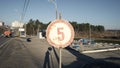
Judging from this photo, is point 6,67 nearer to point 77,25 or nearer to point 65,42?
point 65,42

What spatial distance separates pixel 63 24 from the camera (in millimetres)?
5145

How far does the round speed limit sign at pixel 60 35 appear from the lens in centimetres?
506

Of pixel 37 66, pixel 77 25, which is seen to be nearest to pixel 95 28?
pixel 77 25

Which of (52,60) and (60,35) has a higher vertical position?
(60,35)

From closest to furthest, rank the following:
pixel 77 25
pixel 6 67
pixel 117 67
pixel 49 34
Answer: pixel 117 67 < pixel 49 34 < pixel 6 67 < pixel 77 25

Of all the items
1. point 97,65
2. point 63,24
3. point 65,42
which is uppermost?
point 63,24

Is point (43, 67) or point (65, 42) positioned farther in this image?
point (43, 67)

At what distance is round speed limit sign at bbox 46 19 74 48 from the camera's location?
5062 mm

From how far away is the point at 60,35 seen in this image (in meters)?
5.07

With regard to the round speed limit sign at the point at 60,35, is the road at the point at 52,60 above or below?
below

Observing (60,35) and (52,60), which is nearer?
(60,35)

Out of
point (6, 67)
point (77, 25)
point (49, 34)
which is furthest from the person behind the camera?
point (77, 25)

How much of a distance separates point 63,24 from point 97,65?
4.37ft

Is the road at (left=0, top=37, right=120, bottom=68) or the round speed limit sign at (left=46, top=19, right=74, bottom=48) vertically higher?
the round speed limit sign at (left=46, top=19, right=74, bottom=48)
